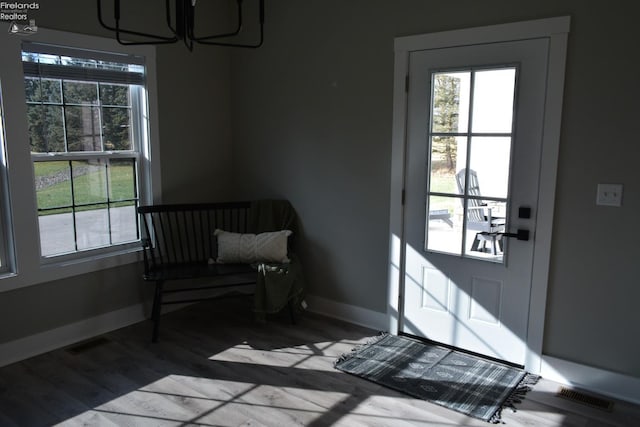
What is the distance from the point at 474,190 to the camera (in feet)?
10.4

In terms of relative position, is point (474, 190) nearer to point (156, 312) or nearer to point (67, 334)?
point (156, 312)

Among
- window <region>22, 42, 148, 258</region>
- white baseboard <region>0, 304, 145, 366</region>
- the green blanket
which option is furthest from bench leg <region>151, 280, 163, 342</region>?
the green blanket

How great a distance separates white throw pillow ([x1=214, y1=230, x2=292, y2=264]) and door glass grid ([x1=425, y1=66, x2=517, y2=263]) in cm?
116

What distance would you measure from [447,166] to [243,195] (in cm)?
197

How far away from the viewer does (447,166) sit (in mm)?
3248

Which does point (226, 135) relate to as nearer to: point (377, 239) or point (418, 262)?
point (377, 239)

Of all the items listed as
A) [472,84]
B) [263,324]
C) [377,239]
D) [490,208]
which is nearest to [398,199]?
[377,239]

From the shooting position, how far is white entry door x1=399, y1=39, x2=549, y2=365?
2945mm

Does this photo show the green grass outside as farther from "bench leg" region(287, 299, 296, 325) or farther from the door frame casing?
the door frame casing

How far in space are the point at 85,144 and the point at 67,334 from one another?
4.36ft

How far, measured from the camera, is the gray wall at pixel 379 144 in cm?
267

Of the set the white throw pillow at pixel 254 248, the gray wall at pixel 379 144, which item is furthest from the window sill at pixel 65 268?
the gray wall at pixel 379 144

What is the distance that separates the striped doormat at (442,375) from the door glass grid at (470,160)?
69 centimetres

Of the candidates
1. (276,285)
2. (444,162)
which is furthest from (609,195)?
(276,285)
